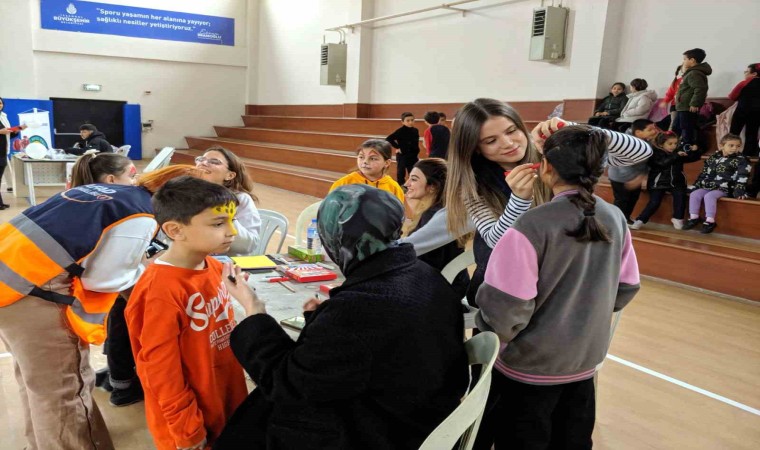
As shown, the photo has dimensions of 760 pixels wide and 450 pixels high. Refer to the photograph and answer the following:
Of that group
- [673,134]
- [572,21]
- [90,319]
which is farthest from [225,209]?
[572,21]

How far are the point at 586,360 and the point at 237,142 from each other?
12316 millimetres

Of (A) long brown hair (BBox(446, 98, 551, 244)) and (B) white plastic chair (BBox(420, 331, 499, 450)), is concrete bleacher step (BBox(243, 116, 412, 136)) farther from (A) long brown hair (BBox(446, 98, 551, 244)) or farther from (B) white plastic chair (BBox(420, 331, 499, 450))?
(B) white plastic chair (BBox(420, 331, 499, 450))

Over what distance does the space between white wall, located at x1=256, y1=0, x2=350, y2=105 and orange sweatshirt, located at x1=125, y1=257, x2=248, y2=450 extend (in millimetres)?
10474

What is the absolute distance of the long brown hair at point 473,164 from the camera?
5.91 feet

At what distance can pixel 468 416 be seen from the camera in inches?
45.3

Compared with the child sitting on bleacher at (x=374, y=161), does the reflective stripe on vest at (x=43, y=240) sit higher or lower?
lower

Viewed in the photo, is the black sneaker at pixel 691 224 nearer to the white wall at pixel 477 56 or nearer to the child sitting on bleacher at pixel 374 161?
the white wall at pixel 477 56

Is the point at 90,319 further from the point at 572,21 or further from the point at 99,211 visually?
the point at 572,21

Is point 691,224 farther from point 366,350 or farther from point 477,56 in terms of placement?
point 366,350

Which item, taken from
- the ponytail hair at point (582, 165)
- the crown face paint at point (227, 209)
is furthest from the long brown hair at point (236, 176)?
the ponytail hair at point (582, 165)

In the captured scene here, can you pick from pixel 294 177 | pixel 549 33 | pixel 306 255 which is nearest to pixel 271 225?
pixel 306 255

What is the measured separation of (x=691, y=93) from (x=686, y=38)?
4.30ft

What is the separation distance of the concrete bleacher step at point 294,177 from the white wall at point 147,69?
12.0ft

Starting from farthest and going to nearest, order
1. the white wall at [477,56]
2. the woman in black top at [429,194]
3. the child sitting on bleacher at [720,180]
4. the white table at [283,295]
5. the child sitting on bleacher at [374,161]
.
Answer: the white wall at [477,56] < the child sitting on bleacher at [720,180] < the child sitting on bleacher at [374,161] < the woman in black top at [429,194] < the white table at [283,295]
